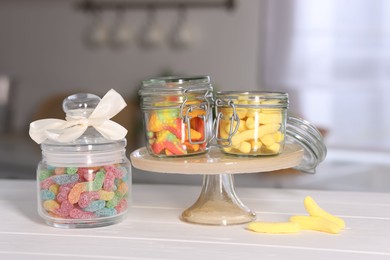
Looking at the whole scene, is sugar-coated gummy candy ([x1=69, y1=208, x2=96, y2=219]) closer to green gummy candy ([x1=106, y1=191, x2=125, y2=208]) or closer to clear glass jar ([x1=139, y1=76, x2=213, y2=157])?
green gummy candy ([x1=106, y1=191, x2=125, y2=208])

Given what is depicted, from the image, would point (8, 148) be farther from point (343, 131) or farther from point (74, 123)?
point (74, 123)

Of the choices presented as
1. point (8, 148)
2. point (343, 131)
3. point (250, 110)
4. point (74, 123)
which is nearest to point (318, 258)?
point (250, 110)

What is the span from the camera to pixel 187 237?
100cm

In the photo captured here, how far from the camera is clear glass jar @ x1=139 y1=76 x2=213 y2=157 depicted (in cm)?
107

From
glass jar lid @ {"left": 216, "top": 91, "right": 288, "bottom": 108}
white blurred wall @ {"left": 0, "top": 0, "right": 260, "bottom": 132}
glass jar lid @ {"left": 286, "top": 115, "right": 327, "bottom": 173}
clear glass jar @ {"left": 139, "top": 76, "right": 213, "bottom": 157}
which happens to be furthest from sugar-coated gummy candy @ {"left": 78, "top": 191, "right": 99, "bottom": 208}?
white blurred wall @ {"left": 0, "top": 0, "right": 260, "bottom": 132}

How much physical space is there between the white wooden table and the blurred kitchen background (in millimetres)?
1888

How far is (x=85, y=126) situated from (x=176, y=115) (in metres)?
0.14

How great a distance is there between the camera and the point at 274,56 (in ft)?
13.1

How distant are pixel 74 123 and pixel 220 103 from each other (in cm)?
22

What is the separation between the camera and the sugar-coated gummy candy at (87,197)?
1.04 metres

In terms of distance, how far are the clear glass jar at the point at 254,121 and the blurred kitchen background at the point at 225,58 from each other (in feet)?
6.72

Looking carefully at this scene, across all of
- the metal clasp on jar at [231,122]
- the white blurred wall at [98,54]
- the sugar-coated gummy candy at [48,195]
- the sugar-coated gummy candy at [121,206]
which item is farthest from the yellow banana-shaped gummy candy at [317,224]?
the white blurred wall at [98,54]

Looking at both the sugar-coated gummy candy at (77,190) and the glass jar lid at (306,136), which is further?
the glass jar lid at (306,136)

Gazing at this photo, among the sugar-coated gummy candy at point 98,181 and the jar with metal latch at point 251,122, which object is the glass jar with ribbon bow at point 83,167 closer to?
the sugar-coated gummy candy at point 98,181
